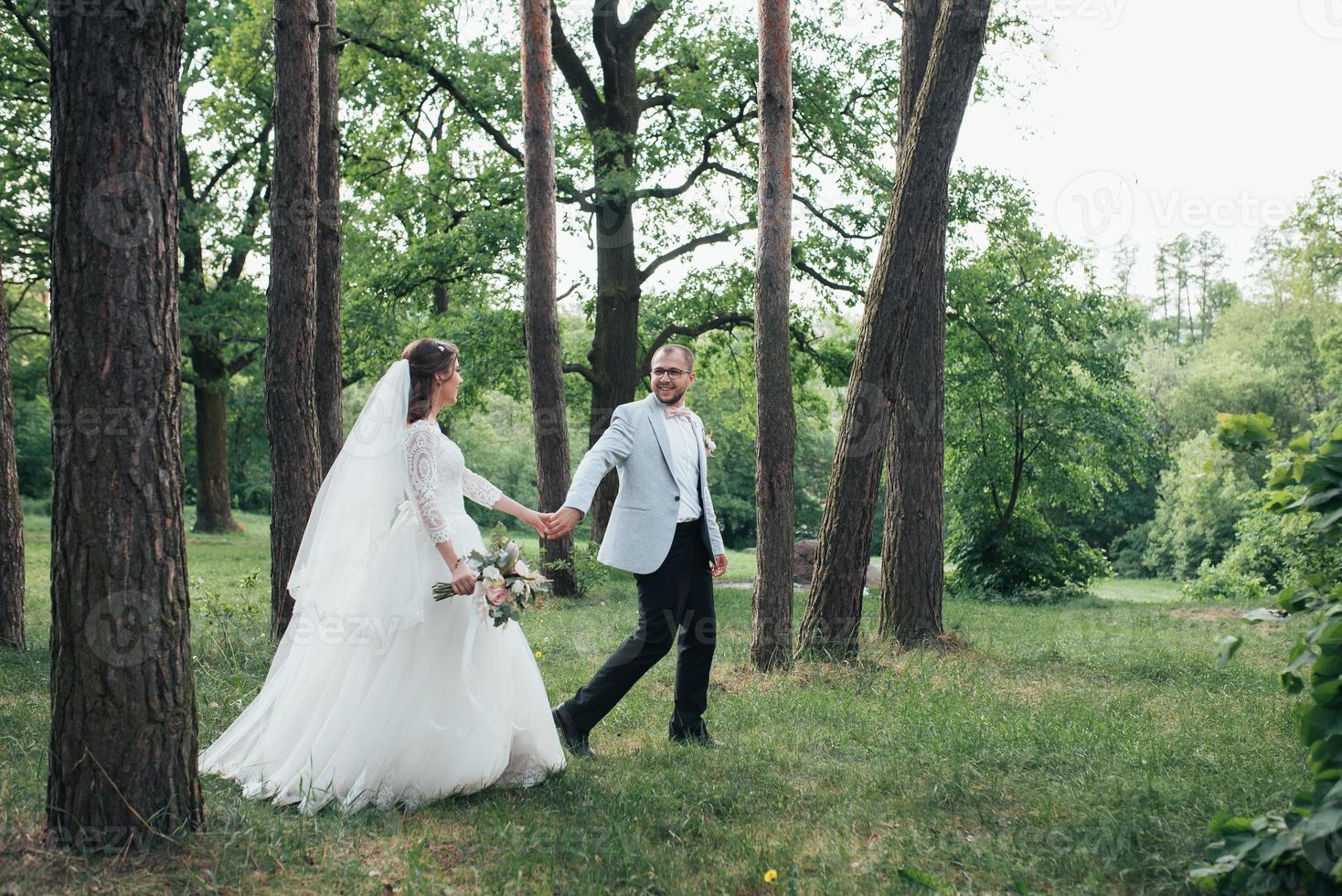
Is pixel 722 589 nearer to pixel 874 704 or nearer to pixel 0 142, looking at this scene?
pixel 874 704

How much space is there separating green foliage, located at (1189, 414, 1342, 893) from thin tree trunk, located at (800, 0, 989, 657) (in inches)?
192

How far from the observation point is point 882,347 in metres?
8.53

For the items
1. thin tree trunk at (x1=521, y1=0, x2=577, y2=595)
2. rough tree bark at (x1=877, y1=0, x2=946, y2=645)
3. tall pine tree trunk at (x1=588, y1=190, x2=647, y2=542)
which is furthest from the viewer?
tall pine tree trunk at (x1=588, y1=190, x2=647, y2=542)

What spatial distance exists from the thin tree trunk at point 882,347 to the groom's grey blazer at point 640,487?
8.82 feet

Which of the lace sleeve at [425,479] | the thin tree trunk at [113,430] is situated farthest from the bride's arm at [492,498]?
the thin tree trunk at [113,430]

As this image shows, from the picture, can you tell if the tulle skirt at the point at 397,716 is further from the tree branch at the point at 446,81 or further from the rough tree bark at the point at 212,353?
the rough tree bark at the point at 212,353

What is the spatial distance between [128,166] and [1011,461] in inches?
766

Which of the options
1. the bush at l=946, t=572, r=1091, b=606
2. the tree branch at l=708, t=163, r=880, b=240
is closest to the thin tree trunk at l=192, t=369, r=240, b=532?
the tree branch at l=708, t=163, r=880, b=240

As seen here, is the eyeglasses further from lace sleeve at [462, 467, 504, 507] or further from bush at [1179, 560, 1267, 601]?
bush at [1179, 560, 1267, 601]

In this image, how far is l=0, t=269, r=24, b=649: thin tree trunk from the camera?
28.9 ft

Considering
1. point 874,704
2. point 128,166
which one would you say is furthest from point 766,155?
point 128,166

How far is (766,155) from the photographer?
8.52 m

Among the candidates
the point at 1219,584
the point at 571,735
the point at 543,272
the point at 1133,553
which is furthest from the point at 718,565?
the point at 1133,553

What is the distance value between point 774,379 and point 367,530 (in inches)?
156
